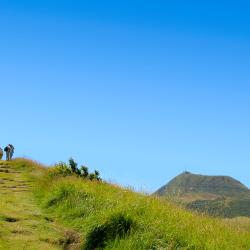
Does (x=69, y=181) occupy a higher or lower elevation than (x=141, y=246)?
higher

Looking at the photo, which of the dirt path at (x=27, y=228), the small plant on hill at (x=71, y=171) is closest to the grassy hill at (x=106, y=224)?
the dirt path at (x=27, y=228)

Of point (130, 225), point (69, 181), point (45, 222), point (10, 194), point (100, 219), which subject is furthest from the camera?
point (10, 194)

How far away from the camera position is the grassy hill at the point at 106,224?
1219 centimetres

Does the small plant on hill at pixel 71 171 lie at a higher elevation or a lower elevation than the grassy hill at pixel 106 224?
higher

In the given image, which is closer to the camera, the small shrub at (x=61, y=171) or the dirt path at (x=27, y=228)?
the dirt path at (x=27, y=228)

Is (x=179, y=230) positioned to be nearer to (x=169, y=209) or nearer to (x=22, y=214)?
(x=169, y=209)

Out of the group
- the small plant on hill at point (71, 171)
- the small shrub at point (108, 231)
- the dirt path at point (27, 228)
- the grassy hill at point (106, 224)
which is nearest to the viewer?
the grassy hill at point (106, 224)

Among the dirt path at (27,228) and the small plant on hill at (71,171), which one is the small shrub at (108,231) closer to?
the dirt path at (27,228)

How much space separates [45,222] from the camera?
17.2m

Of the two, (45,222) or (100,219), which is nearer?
(100,219)

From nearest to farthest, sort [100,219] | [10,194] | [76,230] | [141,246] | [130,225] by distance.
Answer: [141,246] → [130,225] → [100,219] → [76,230] → [10,194]

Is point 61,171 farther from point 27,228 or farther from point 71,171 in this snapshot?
point 27,228

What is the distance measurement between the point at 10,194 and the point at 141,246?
520 inches

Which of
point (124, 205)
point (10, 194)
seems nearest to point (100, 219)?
→ point (124, 205)
